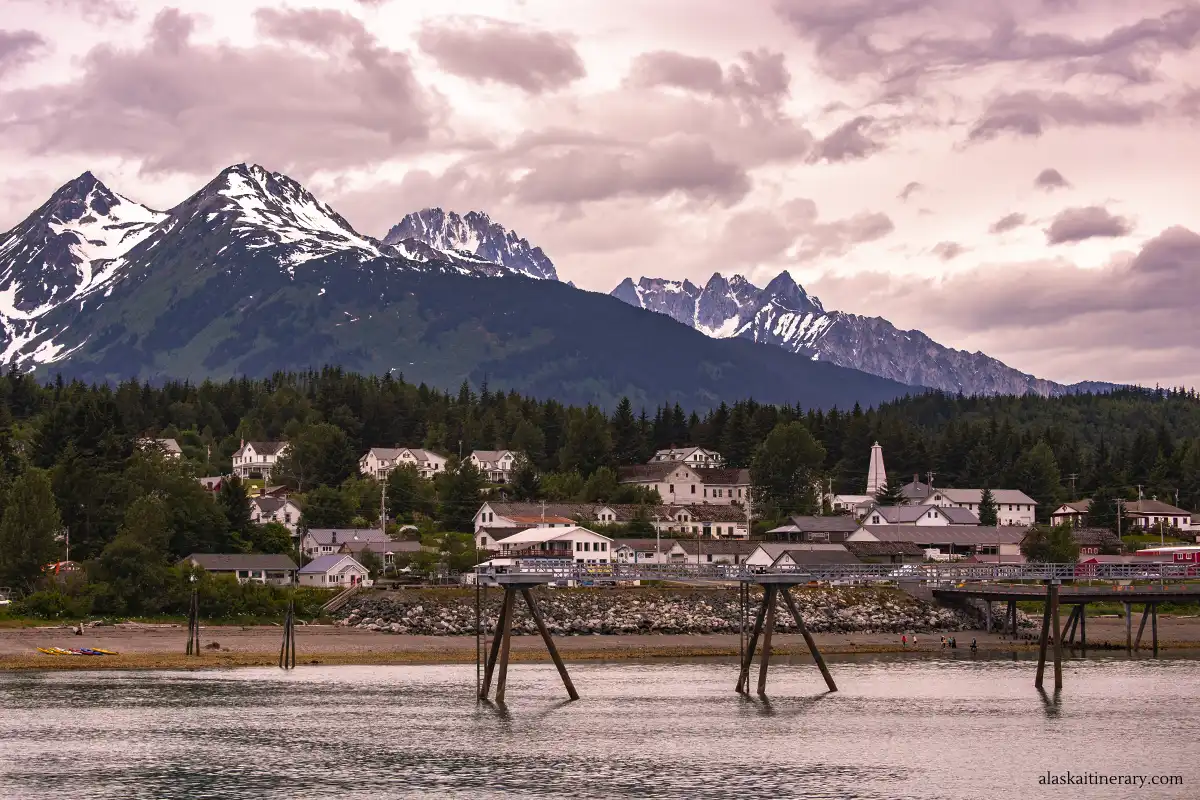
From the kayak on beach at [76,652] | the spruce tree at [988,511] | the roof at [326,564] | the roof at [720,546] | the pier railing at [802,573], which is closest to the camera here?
the pier railing at [802,573]

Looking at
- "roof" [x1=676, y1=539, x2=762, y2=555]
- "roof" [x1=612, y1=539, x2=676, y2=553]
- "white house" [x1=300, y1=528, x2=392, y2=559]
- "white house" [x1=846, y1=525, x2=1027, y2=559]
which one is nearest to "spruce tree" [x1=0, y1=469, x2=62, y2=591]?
"white house" [x1=300, y1=528, x2=392, y2=559]

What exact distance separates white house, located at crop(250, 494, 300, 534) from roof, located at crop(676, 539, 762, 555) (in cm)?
4463

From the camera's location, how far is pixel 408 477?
184 meters

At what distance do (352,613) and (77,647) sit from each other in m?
27.1

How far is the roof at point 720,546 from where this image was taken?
516ft

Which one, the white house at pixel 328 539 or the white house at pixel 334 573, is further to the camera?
the white house at pixel 328 539

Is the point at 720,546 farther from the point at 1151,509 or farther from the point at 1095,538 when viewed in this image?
the point at 1151,509

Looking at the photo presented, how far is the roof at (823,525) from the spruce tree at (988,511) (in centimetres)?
2499

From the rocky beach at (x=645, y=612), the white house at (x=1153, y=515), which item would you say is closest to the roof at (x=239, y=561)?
the rocky beach at (x=645, y=612)

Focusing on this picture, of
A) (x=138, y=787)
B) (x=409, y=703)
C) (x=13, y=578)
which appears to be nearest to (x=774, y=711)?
(x=409, y=703)

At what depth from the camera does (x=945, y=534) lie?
172 metres

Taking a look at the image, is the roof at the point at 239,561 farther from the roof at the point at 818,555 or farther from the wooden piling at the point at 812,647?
the wooden piling at the point at 812,647

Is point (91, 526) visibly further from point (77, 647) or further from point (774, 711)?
point (774, 711)

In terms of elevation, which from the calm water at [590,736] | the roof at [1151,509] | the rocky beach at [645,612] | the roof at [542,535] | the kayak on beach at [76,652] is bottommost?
the calm water at [590,736]
